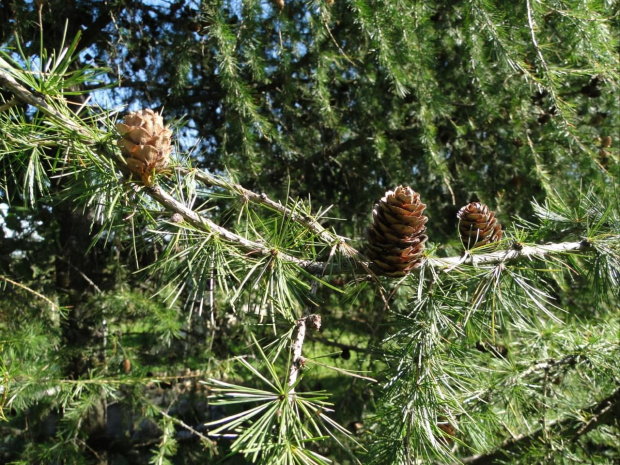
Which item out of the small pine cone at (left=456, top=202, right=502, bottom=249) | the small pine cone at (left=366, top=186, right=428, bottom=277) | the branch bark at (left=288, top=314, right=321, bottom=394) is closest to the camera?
the branch bark at (left=288, top=314, right=321, bottom=394)

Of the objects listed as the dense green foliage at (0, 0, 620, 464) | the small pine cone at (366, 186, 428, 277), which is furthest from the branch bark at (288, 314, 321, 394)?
the small pine cone at (366, 186, 428, 277)

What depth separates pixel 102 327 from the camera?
203 cm

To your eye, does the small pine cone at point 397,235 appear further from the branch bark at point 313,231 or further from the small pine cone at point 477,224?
the small pine cone at point 477,224

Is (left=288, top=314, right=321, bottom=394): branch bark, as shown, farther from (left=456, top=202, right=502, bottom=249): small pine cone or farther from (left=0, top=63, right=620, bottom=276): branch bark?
(left=456, top=202, right=502, bottom=249): small pine cone

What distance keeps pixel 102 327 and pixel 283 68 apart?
129 centimetres

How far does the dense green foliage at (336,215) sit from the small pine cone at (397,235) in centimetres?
5

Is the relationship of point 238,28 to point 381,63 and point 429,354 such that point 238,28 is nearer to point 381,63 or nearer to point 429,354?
point 381,63

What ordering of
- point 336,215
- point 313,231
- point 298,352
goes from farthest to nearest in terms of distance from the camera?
1. point 336,215
2. point 313,231
3. point 298,352

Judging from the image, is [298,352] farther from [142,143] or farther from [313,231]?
[142,143]

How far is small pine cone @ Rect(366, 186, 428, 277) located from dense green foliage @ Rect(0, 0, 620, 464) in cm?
5

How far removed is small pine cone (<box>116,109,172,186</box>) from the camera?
26.5 inches

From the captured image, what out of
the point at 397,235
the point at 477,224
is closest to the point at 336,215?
the point at 477,224

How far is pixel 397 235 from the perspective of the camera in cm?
71

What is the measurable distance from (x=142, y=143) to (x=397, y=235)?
1.26 feet
